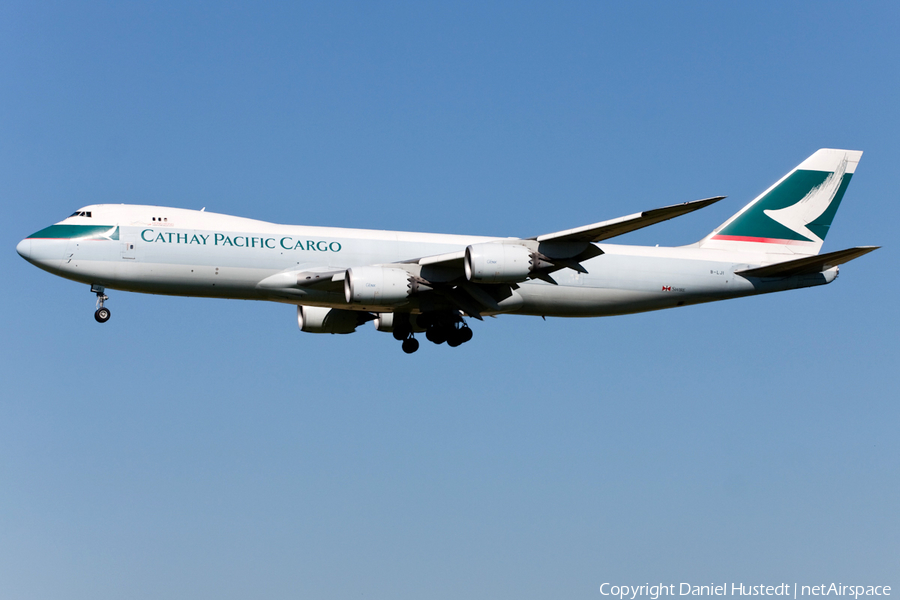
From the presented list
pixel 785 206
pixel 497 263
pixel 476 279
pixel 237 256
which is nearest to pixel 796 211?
pixel 785 206

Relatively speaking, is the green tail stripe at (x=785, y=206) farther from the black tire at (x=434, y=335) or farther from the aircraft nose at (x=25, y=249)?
the aircraft nose at (x=25, y=249)

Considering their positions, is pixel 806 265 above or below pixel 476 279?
above

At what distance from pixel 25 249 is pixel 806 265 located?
91.6ft

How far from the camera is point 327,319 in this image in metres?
40.4

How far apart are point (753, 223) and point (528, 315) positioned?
10.4 metres

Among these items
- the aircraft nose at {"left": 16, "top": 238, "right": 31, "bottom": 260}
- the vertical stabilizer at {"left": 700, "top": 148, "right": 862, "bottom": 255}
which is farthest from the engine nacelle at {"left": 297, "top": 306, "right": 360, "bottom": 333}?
the vertical stabilizer at {"left": 700, "top": 148, "right": 862, "bottom": 255}

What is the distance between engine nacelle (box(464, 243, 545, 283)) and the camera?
32.7m

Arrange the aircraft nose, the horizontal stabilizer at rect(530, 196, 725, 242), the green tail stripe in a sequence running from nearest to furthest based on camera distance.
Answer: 1. the horizontal stabilizer at rect(530, 196, 725, 242)
2. the aircraft nose
3. the green tail stripe

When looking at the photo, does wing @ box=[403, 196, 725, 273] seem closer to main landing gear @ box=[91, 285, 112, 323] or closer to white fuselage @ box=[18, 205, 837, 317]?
white fuselage @ box=[18, 205, 837, 317]

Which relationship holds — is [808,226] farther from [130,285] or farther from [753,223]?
[130,285]

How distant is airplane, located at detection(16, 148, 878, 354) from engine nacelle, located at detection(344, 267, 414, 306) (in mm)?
44

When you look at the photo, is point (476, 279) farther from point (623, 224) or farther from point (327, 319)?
point (327, 319)

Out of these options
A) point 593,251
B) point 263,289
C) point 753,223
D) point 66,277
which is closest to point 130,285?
point 66,277

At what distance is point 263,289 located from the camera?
34.4 metres
